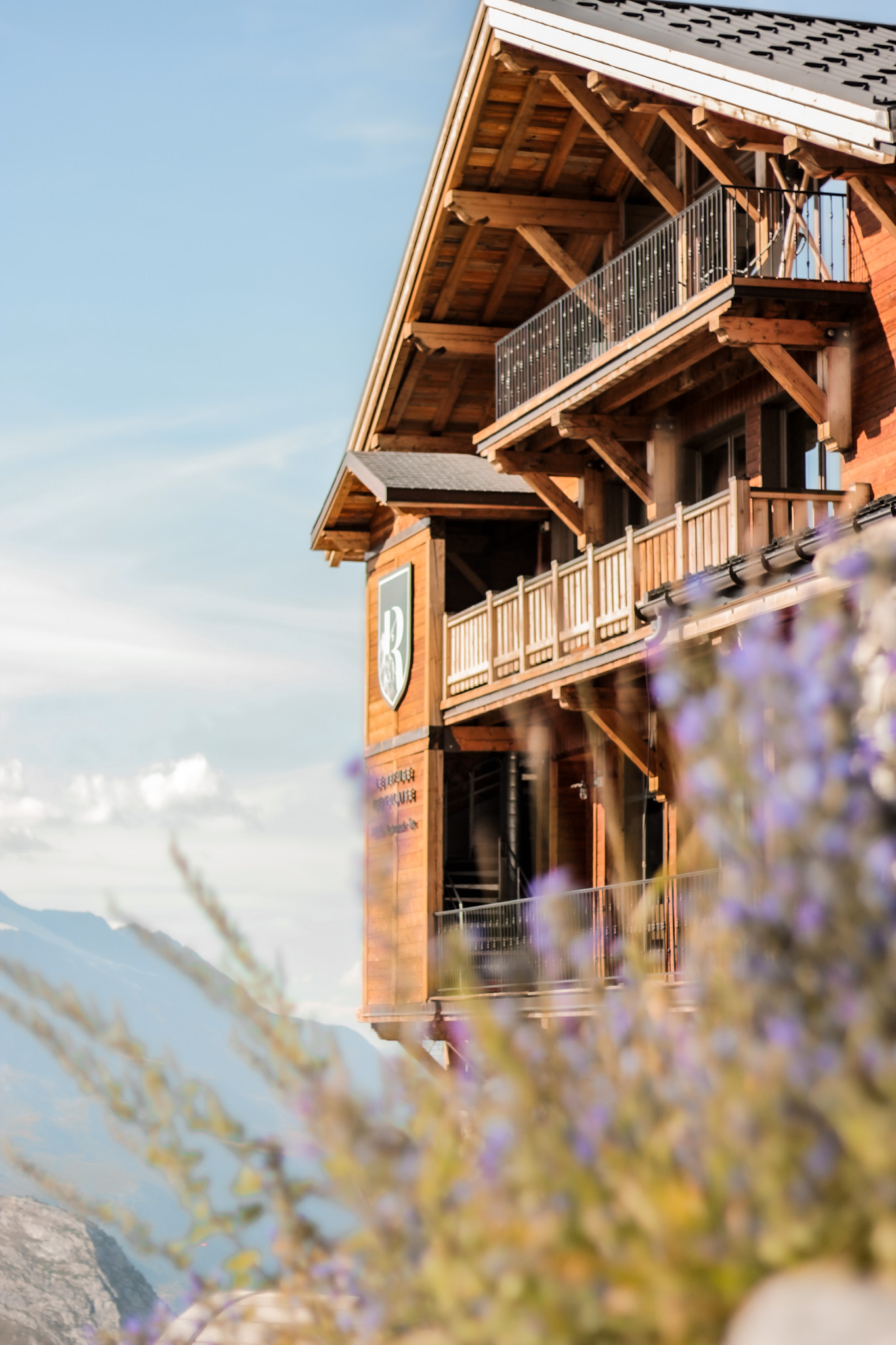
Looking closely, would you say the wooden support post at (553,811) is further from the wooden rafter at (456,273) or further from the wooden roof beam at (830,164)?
the wooden roof beam at (830,164)

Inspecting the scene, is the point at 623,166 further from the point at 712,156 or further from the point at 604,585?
the point at 604,585

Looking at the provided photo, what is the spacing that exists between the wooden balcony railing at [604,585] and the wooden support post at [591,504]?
4.26 feet

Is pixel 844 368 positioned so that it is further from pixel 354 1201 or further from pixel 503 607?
pixel 354 1201

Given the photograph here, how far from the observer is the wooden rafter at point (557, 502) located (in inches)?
935

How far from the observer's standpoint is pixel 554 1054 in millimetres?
3281

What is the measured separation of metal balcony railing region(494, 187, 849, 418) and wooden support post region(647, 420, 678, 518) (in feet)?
4.07

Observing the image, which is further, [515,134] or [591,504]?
[591,504]

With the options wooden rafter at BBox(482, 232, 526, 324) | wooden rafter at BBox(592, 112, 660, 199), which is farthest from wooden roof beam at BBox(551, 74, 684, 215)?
wooden rafter at BBox(482, 232, 526, 324)

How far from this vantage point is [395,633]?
88.9 feet

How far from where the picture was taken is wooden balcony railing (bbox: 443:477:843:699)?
1720 cm

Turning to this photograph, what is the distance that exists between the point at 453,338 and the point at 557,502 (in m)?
3.36

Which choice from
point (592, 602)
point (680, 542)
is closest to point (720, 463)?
point (592, 602)

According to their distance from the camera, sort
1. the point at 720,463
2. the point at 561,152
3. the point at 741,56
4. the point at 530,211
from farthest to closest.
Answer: the point at 530,211
the point at 561,152
the point at 720,463
the point at 741,56

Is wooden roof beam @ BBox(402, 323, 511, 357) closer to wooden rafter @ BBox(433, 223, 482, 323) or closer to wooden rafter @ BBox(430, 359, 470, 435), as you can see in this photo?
wooden rafter @ BBox(433, 223, 482, 323)
